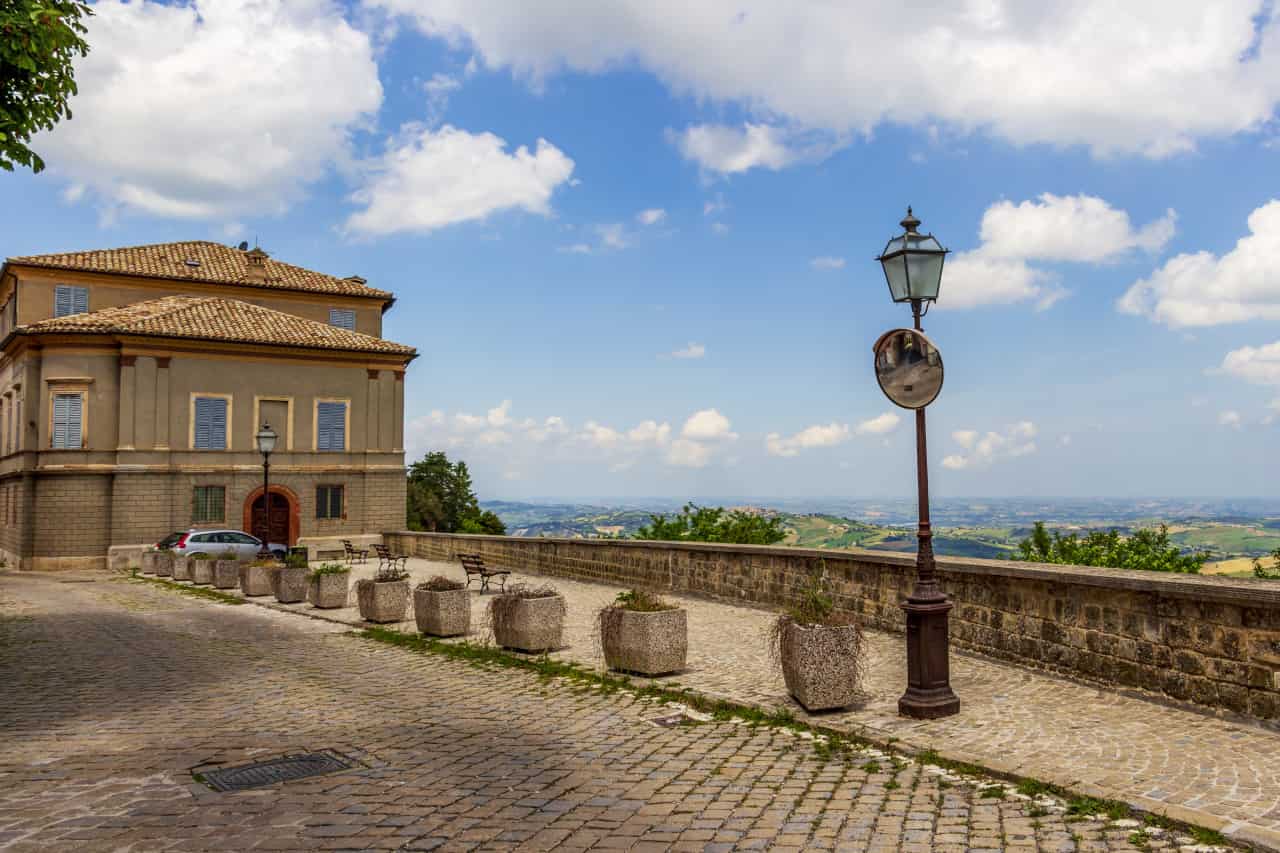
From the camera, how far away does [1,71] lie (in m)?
9.45

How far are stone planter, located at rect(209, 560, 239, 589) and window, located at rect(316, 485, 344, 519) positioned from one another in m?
14.2

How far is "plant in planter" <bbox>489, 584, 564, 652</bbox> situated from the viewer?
35.4ft

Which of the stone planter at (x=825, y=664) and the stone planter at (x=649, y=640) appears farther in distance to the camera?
the stone planter at (x=649, y=640)

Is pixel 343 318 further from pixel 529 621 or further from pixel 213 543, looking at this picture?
pixel 529 621

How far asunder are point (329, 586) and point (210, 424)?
66.7 ft

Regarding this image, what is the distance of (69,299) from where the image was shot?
1425 inches

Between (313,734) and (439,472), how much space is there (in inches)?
2109

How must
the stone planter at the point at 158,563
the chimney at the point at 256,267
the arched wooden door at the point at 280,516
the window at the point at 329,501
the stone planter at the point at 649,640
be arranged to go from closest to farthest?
the stone planter at the point at 649,640 → the stone planter at the point at 158,563 → the arched wooden door at the point at 280,516 → the window at the point at 329,501 → the chimney at the point at 256,267

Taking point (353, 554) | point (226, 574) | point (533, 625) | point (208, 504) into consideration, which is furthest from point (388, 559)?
point (533, 625)

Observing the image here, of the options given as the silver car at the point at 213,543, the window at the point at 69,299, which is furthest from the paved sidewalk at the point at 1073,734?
the window at the point at 69,299

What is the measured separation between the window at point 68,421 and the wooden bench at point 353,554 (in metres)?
9.84

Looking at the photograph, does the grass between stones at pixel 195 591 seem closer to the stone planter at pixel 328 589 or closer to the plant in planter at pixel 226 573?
the plant in planter at pixel 226 573

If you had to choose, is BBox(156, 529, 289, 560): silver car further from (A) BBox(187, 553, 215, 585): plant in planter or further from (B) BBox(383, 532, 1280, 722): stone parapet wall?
(B) BBox(383, 532, 1280, 722): stone parapet wall

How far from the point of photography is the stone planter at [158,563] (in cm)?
2581
